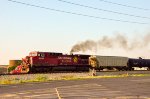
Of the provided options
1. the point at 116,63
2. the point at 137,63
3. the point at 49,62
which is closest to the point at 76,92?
the point at 49,62

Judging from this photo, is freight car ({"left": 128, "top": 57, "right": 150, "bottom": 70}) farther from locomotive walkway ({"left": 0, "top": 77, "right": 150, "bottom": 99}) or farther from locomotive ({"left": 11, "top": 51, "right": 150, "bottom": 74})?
locomotive walkway ({"left": 0, "top": 77, "right": 150, "bottom": 99})

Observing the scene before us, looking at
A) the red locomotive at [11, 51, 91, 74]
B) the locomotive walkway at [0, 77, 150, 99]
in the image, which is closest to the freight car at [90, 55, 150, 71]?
the red locomotive at [11, 51, 91, 74]

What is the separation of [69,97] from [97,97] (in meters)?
1.85

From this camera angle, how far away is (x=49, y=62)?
5166cm

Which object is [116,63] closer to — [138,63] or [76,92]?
[138,63]

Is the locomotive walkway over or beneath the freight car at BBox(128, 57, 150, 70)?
beneath

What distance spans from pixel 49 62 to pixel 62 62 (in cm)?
297

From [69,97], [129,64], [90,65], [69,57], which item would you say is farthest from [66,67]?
[69,97]

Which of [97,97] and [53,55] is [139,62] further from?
[97,97]

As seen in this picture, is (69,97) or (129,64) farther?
(129,64)

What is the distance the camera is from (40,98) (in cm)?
1980

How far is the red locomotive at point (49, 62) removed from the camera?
165 ft

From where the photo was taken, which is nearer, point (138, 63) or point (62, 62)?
point (62, 62)

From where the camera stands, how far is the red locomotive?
50188mm
